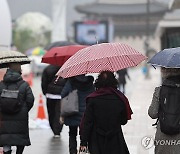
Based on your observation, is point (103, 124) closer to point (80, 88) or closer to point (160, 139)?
point (160, 139)

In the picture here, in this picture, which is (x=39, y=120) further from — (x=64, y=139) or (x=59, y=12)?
(x=59, y=12)

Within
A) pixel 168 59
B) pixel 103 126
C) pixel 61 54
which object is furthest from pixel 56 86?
pixel 168 59

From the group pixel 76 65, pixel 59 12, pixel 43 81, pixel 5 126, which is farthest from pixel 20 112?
pixel 59 12

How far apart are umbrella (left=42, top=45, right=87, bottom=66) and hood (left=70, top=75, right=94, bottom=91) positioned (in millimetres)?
1142

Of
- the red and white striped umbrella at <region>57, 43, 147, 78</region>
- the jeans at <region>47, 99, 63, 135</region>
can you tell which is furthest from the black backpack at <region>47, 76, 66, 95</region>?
the red and white striped umbrella at <region>57, 43, 147, 78</region>

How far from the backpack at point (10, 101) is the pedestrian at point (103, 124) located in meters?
1.54

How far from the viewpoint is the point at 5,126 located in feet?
23.3

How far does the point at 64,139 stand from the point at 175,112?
5.61 metres

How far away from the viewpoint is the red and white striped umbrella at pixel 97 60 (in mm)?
6066

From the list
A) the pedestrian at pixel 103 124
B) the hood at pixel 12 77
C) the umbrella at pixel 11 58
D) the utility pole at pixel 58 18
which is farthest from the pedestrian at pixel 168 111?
the utility pole at pixel 58 18

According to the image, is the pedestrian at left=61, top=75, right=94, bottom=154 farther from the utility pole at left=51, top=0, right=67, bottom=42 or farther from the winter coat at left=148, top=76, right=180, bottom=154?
the utility pole at left=51, top=0, right=67, bottom=42

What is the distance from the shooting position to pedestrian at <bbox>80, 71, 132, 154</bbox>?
18.6ft

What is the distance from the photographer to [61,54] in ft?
29.9

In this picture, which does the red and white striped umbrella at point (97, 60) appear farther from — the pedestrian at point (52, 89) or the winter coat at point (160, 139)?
the pedestrian at point (52, 89)
